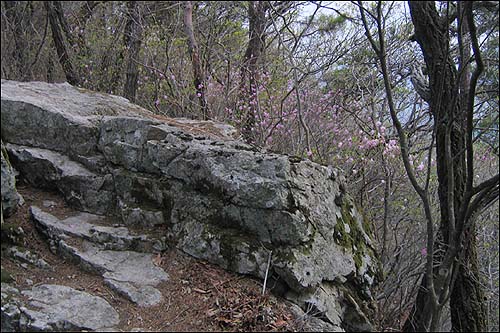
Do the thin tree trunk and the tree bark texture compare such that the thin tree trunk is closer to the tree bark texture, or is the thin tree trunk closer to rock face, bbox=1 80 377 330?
the tree bark texture

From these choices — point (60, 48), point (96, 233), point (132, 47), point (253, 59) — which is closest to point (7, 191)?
point (96, 233)

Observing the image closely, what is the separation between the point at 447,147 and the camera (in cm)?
310

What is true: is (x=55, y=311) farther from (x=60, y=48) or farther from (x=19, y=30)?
(x=60, y=48)

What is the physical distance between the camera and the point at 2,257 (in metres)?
2.71

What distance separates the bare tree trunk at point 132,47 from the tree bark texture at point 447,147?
4.59 m

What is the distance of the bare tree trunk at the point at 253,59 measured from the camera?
6.64 m

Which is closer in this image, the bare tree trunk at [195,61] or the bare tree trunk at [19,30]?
the bare tree trunk at [19,30]

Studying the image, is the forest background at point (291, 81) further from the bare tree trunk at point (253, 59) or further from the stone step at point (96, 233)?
the stone step at point (96, 233)

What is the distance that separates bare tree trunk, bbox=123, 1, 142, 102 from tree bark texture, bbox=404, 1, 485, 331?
459cm

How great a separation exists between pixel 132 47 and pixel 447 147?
5154 millimetres

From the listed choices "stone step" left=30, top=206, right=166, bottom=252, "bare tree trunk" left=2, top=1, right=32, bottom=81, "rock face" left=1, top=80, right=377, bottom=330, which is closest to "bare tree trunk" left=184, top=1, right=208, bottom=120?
"bare tree trunk" left=2, top=1, right=32, bottom=81

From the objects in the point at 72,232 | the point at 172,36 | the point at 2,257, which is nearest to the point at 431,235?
the point at 72,232

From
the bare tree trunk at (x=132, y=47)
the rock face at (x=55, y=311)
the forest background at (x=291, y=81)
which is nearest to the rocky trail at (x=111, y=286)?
the rock face at (x=55, y=311)

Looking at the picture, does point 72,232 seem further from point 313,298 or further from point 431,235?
point 431,235
